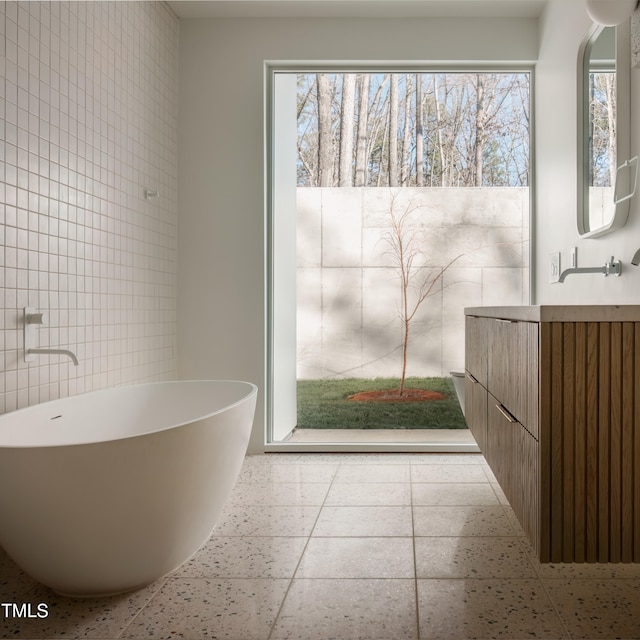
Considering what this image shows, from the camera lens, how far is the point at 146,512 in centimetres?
166

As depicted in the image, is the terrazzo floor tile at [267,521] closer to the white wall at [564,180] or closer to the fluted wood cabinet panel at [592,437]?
the fluted wood cabinet panel at [592,437]

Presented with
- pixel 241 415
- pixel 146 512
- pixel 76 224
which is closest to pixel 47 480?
pixel 146 512

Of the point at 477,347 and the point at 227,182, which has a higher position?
the point at 227,182

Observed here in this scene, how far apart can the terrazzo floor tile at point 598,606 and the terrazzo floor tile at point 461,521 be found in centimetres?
44

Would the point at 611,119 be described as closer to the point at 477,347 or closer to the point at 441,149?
the point at 477,347

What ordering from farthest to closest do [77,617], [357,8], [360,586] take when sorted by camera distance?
[357,8] → [360,586] → [77,617]

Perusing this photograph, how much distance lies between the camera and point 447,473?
317 centimetres

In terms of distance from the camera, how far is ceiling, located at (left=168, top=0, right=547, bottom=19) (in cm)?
338

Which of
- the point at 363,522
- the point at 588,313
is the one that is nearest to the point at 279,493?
the point at 363,522

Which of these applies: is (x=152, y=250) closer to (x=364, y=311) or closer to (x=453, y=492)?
(x=364, y=311)

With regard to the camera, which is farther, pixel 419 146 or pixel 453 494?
pixel 419 146

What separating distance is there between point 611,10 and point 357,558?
2231 millimetres

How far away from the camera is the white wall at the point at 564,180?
229 centimetres

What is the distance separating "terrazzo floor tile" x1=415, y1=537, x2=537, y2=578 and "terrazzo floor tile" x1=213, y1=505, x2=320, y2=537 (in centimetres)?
50
